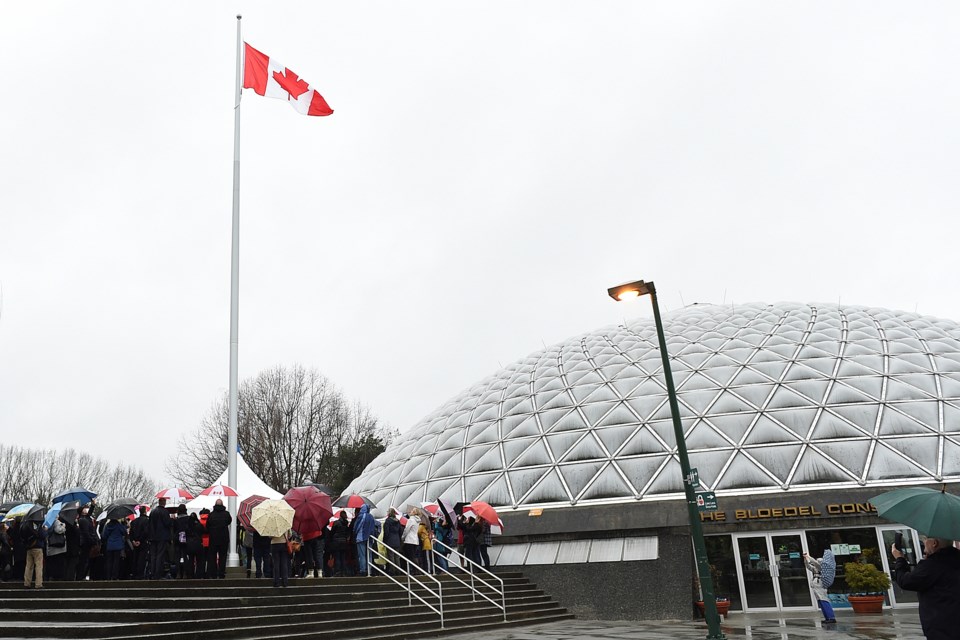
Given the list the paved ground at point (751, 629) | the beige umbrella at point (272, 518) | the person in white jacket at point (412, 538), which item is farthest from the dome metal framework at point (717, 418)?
the beige umbrella at point (272, 518)

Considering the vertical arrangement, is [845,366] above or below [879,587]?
above

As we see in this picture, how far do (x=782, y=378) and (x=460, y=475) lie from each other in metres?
11.0

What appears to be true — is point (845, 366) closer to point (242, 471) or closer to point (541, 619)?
point (541, 619)

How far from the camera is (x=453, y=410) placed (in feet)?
103

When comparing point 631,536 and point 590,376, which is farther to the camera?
point 590,376

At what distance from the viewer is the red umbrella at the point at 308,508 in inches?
611

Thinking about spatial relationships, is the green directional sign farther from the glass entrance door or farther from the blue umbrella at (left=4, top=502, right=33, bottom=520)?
the blue umbrella at (left=4, top=502, right=33, bottom=520)

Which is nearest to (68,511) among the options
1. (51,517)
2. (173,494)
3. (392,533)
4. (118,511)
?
Result: (51,517)

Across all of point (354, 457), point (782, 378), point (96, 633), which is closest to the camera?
point (96, 633)

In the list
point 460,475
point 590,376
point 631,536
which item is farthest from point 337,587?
point 590,376

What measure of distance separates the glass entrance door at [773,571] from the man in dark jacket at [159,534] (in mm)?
14182

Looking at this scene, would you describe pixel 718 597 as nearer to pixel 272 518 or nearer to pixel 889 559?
pixel 889 559

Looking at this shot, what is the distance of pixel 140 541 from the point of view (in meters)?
15.1

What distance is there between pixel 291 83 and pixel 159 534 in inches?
490
